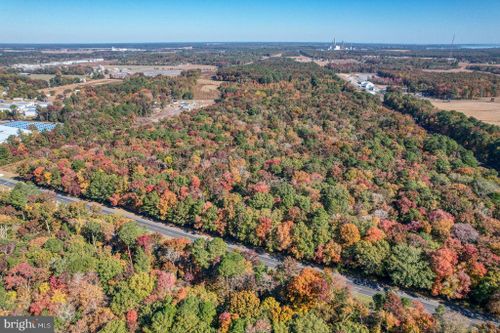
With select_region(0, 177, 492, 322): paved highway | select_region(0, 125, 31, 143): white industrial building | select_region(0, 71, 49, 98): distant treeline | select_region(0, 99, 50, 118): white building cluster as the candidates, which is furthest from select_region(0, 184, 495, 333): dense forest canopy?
select_region(0, 71, 49, 98): distant treeline

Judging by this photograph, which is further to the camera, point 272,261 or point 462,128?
point 462,128

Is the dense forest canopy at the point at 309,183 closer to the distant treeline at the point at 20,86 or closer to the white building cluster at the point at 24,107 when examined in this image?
the white building cluster at the point at 24,107

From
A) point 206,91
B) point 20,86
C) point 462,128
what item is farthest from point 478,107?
point 20,86

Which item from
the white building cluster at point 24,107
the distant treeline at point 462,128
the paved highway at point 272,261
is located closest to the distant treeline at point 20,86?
the white building cluster at point 24,107

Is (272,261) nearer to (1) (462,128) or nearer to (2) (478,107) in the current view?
(1) (462,128)

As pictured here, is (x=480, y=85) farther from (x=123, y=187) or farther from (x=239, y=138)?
(x=123, y=187)

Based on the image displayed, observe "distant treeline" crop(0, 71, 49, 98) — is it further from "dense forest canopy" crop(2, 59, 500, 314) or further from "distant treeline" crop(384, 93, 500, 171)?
"distant treeline" crop(384, 93, 500, 171)

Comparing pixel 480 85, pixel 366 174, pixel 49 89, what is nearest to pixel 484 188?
pixel 366 174
